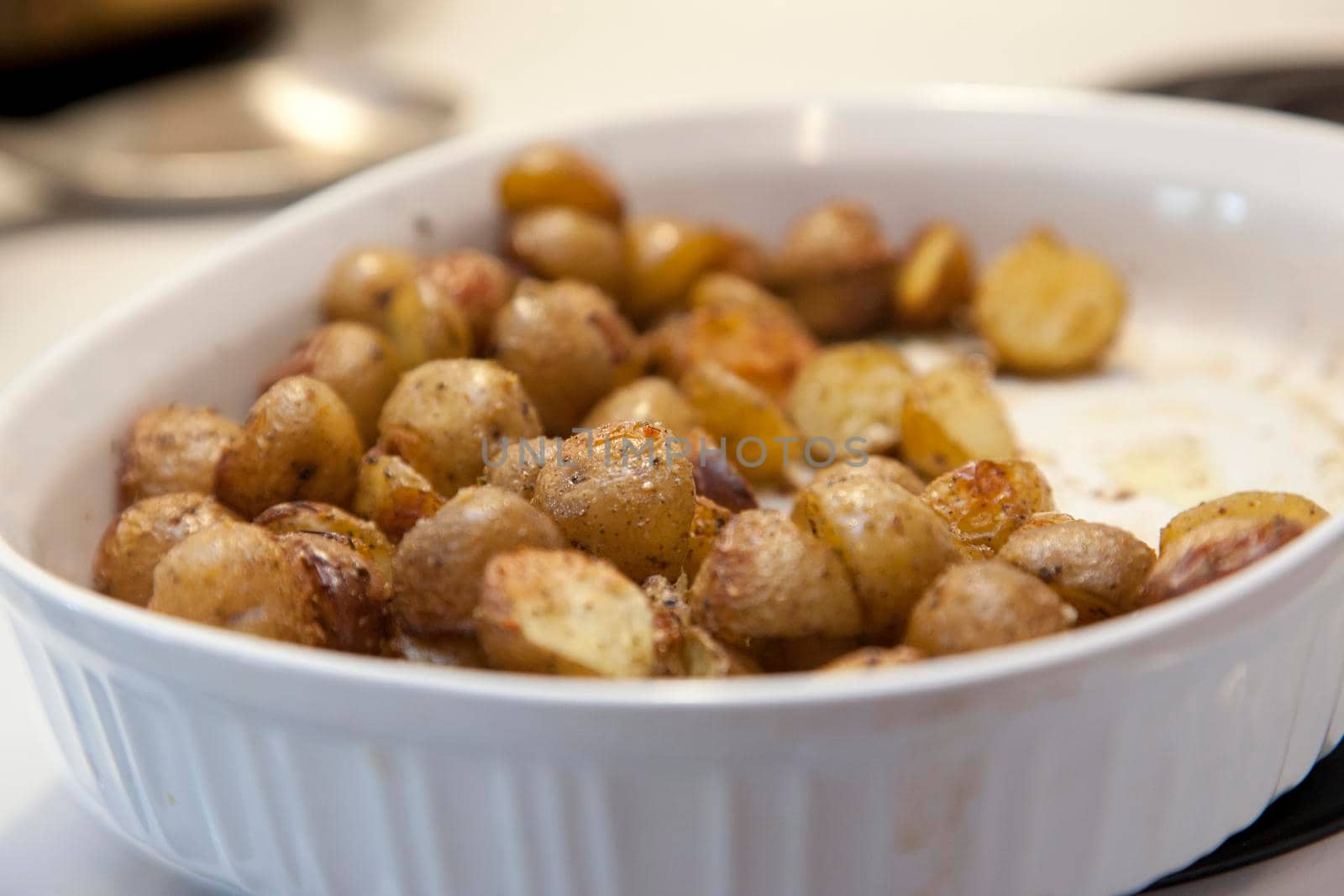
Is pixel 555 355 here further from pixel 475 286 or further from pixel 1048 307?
pixel 1048 307

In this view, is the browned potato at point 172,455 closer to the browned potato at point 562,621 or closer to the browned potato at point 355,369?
the browned potato at point 355,369

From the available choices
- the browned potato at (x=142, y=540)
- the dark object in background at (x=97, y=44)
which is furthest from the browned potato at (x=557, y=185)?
the dark object in background at (x=97, y=44)

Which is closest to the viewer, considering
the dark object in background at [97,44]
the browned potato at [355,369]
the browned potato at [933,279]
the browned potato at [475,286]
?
the browned potato at [355,369]

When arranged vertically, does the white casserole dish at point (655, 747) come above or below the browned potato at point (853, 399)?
above

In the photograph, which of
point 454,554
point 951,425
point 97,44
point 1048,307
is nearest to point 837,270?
point 1048,307

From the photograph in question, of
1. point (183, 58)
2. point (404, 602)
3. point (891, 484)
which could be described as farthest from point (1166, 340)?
point (183, 58)
